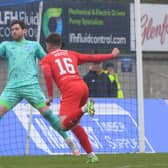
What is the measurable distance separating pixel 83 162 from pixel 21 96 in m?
1.35

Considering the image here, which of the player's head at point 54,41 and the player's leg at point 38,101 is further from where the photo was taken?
the player's leg at point 38,101

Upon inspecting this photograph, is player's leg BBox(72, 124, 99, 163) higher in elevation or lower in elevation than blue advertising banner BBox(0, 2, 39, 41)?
lower

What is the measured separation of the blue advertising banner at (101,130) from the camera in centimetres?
1380

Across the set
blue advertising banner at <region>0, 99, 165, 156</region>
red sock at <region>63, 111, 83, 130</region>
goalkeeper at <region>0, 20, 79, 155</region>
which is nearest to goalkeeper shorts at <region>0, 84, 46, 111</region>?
goalkeeper at <region>0, 20, 79, 155</region>

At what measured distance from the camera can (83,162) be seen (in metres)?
10.3

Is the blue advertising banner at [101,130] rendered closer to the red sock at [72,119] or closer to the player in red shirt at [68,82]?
the player in red shirt at [68,82]

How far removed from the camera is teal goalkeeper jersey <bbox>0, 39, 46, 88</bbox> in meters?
10.7

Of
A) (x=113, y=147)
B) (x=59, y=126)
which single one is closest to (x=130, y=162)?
(x=59, y=126)

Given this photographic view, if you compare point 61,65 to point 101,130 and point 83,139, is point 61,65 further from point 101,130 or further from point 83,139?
point 101,130

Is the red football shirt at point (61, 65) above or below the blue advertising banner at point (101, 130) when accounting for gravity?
above

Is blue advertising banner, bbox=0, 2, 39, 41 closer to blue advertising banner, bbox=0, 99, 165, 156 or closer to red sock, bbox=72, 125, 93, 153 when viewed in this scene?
blue advertising banner, bbox=0, 99, 165, 156

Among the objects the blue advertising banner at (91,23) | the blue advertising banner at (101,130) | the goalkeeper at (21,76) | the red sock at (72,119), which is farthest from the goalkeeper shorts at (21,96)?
the blue advertising banner at (91,23)

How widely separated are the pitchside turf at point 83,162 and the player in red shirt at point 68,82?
37cm

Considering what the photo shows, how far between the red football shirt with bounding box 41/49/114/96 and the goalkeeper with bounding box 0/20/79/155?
1.61 ft
